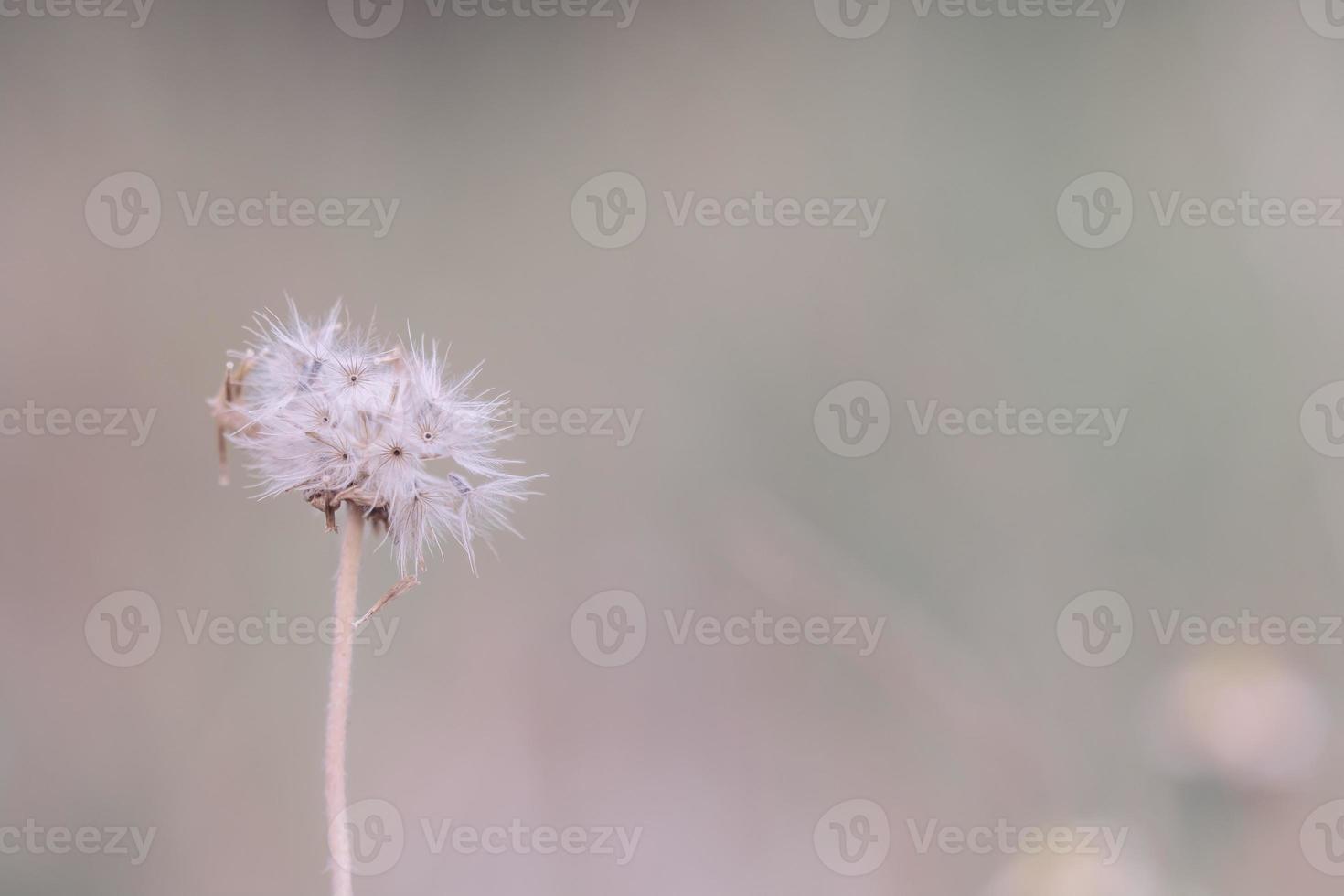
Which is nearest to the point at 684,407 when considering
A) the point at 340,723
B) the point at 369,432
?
the point at 369,432

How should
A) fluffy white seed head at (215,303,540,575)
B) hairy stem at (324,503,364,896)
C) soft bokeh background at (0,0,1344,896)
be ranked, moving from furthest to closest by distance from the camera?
1. soft bokeh background at (0,0,1344,896)
2. fluffy white seed head at (215,303,540,575)
3. hairy stem at (324,503,364,896)

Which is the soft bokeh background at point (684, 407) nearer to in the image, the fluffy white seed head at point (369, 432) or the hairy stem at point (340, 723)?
the fluffy white seed head at point (369, 432)

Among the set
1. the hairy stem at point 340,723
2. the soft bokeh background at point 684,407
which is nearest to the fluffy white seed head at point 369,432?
the hairy stem at point 340,723

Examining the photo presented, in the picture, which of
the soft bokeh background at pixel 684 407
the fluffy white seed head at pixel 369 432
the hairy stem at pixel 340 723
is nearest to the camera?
the hairy stem at pixel 340 723

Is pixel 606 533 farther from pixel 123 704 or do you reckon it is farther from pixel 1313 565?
pixel 1313 565

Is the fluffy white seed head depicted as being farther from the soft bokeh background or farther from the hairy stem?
the soft bokeh background

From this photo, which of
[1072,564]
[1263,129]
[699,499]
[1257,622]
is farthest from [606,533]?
[1263,129]

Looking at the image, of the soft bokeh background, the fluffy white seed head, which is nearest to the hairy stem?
the fluffy white seed head
